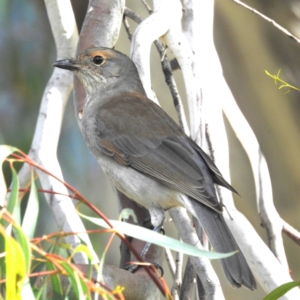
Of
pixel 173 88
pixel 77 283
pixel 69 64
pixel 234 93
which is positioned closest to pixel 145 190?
pixel 173 88

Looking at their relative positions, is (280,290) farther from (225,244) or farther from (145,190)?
(145,190)

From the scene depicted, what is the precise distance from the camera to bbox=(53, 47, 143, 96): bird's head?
303 centimetres

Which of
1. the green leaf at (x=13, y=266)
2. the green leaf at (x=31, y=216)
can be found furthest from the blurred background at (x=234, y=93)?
the green leaf at (x=13, y=266)

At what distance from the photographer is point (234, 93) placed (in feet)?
15.3

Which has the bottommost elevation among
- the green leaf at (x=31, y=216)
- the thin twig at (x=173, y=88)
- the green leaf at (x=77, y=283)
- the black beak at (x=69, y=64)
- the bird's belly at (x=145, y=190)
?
the bird's belly at (x=145, y=190)

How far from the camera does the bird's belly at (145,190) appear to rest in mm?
2705

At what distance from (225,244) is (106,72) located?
1396mm

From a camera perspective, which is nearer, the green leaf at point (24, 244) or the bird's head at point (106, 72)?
the green leaf at point (24, 244)

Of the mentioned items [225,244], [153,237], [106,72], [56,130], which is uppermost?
[106,72]

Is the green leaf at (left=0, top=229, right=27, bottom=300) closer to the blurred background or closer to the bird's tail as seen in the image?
the bird's tail

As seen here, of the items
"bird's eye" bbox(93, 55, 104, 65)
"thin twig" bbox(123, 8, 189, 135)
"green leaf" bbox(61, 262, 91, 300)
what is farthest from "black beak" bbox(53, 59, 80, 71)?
"green leaf" bbox(61, 262, 91, 300)

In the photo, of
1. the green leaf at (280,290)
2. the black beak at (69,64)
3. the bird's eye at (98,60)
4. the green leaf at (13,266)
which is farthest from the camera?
the bird's eye at (98,60)

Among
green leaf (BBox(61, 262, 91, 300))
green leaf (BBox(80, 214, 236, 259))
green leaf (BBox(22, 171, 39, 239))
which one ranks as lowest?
green leaf (BBox(61, 262, 91, 300))

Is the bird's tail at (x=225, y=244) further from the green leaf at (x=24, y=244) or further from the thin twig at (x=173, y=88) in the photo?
the green leaf at (x=24, y=244)
